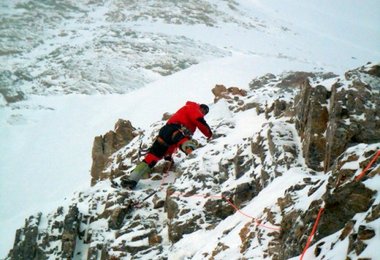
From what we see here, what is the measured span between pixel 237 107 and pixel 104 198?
5172mm

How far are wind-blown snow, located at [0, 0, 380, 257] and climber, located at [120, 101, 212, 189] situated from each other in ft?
5.99

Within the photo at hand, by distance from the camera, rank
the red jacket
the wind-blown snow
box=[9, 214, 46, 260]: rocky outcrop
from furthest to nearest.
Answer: the wind-blown snow
the red jacket
box=[9, 214, 46, 260]: rocky outcrop

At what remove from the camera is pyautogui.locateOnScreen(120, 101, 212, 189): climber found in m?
8.85

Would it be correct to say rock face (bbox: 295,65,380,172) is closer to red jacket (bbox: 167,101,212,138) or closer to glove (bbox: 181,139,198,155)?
red jacket (bbox: 167,101,212,138)

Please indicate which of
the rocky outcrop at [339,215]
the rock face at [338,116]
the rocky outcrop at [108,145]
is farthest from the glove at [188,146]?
the rocky outcrop at [339,215]

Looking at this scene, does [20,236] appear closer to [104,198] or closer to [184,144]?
[104,198]

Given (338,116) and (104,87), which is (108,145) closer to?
(338,116)

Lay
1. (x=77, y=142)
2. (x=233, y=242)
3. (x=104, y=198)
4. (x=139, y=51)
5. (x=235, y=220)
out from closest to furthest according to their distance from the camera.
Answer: (x=233, y=242), (x=235, y=220), (x=104, y=198), (x=77, y=142), (x=139, y=51)

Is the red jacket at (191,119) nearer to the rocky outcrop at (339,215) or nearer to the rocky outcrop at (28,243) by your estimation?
the rocky outcrop at (28,243)

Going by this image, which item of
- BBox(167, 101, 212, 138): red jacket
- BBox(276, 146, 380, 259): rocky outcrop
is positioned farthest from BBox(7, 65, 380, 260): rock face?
BBox(167, 101, 212, 138): red jacket

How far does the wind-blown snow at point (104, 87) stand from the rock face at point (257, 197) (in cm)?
62

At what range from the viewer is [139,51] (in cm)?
2941

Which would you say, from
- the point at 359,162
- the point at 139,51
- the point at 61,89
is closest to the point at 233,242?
the point at 359,162

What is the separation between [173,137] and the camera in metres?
8.83
